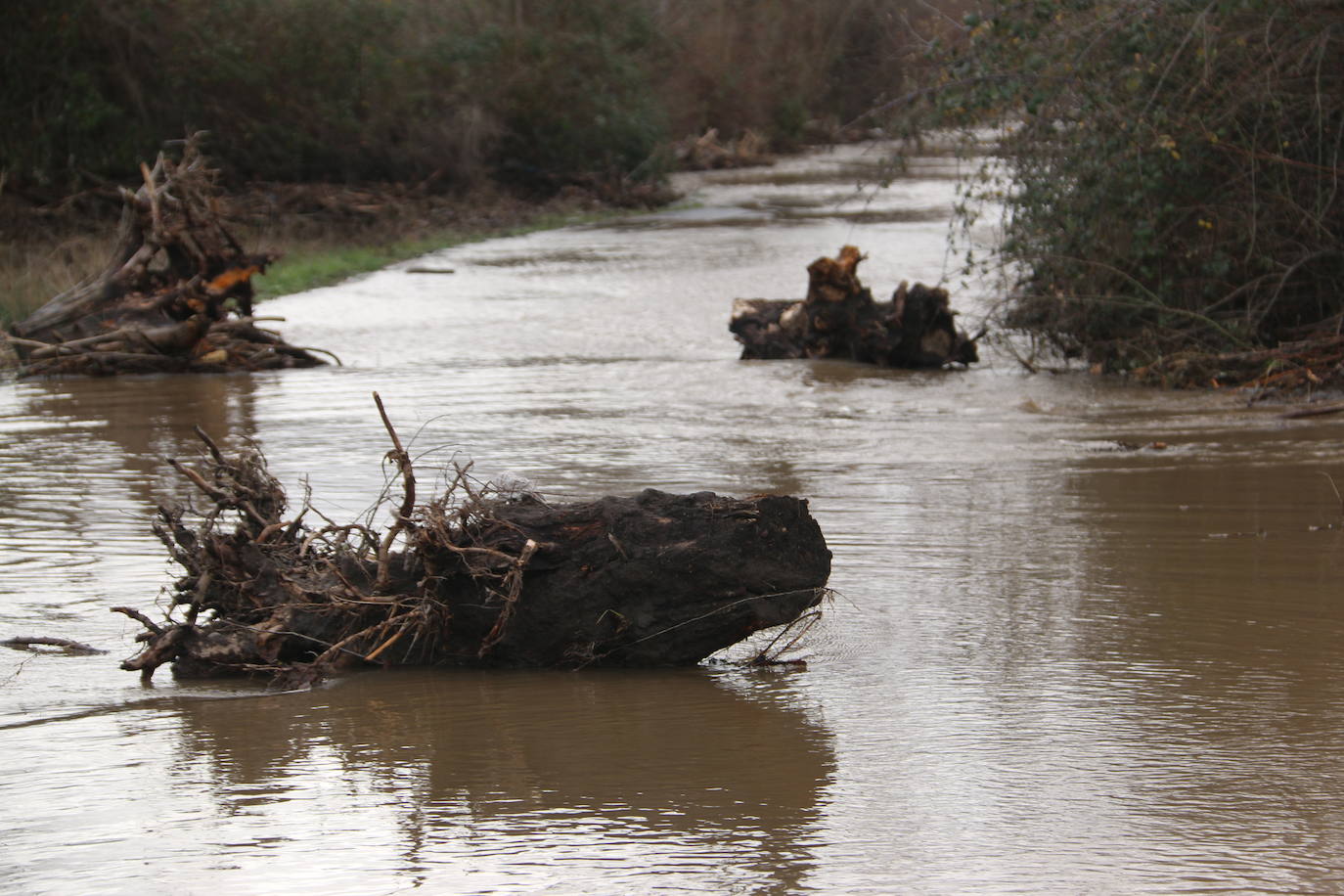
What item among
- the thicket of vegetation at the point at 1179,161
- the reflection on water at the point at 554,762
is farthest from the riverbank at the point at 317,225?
the reflection on water at the point at 554,762

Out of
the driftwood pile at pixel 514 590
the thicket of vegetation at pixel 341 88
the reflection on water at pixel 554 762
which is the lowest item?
the reflection on water at pixel 554 762

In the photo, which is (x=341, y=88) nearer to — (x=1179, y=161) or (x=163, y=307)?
(x=163, y=307)

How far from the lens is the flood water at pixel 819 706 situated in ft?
11.1

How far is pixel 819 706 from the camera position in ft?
14.5

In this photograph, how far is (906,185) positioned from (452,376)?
2322cm

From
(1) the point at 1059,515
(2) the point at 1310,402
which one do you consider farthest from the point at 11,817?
(2) the point at 1310,402

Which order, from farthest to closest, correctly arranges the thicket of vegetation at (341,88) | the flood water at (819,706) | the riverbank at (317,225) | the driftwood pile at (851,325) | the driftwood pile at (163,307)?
the thicket of vegetation at (341,88) < the riverbank at (317,225) < the driftwood pile at (163,307) < the driftwood pile at (851,325) < the flood water at (819,706)

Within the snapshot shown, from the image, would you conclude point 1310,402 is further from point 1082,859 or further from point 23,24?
point 23,24

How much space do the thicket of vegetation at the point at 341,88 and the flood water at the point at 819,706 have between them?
15.4 m

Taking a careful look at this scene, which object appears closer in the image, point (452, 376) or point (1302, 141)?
point (1302, 141)

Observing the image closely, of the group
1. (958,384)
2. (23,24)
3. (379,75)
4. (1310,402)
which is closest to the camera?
(1310,402)

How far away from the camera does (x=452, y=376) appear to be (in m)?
12.0

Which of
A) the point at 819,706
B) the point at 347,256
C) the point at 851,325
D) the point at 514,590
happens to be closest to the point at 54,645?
the point at 514,590

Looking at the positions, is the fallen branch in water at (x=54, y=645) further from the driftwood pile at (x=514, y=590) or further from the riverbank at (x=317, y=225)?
the riverbank at (x=317, y=225)
